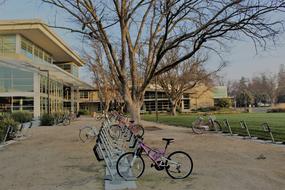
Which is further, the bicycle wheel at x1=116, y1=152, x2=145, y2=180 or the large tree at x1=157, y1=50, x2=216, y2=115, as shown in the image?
the large tree at x1=157, y1=50, x2=216, y2=115

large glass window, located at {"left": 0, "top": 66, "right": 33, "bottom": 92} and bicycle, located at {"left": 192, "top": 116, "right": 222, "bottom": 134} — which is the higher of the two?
large glass window, located at {"left": 0, "top": 66, "right": 33, "bottom": 92}

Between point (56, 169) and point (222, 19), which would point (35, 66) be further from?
point (56, 169)

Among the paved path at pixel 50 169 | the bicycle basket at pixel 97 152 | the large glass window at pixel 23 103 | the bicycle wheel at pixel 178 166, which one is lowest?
the paved path at pixel 50 169

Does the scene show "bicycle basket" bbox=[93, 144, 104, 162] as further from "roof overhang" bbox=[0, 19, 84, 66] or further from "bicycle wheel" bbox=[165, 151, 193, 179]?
"roof overhang" bbox=[0, 19, 84, 66]

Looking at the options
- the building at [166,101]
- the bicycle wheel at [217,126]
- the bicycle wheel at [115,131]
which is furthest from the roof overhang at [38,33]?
the building at [166,101]

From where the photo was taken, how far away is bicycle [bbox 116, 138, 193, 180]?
6.93 metres

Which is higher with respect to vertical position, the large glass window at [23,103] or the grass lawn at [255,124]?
the large glass window at [23,103]

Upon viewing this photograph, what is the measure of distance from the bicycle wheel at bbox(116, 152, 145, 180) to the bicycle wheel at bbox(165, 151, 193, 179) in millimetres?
557

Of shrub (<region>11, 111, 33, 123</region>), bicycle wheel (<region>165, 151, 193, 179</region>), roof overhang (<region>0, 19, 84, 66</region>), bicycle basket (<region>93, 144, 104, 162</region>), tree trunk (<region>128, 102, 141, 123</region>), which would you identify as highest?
roof overhang (<region>0, 19, 84, 66</region>)

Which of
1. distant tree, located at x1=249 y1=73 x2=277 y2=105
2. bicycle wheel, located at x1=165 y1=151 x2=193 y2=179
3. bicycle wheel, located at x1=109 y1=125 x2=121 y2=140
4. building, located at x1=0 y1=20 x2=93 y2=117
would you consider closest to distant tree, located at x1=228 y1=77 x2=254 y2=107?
distant tree, located at x1=249 y1=73 x2=277 y2=105

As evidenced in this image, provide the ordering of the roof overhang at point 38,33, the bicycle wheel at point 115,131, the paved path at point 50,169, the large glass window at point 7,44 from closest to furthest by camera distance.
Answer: the paved path at point 50,169, the bicycle wheel at point 115,131, the roof overhang at point 38,33, the large glass window at point 7,44

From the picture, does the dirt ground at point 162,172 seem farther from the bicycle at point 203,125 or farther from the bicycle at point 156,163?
the bicycle at point 203,125

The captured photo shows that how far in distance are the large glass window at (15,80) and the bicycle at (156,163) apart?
1153 inches

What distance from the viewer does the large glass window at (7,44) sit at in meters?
35.2
